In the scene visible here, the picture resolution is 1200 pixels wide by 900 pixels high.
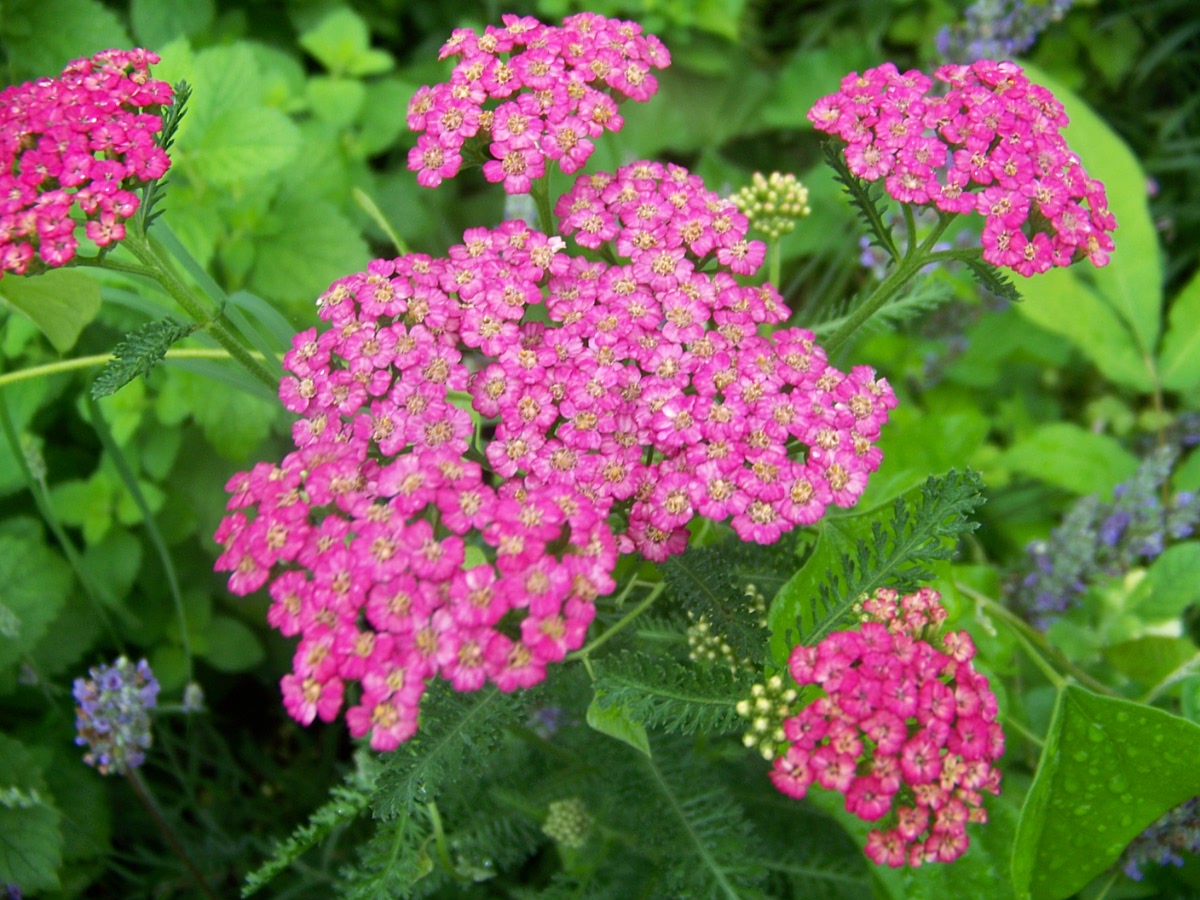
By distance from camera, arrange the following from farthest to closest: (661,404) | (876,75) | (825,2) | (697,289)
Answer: (825,2) → (876,75) → (697,289) → (661,404)

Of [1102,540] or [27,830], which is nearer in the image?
[27,830]

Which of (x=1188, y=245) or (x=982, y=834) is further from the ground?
(x=982, y=834)

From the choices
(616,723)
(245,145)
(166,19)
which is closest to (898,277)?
(616,723)

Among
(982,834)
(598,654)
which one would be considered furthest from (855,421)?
(982,834)

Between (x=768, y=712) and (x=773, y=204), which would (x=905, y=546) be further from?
(x=773, y=204)

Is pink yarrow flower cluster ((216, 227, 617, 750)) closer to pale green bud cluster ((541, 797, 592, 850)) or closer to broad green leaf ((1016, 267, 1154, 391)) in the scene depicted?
pale green bud cluster ((541, 797, 592, 850))

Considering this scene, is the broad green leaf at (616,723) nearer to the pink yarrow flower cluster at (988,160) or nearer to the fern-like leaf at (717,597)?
the fern-like leaf at (717,597)

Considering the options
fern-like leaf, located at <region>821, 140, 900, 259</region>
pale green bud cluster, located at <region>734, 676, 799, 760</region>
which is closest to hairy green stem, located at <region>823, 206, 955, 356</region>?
fern-like leaf, located at <region>821, 140, 900, 259</region>

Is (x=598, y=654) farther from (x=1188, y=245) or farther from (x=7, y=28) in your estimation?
(x=1188, y=245)
